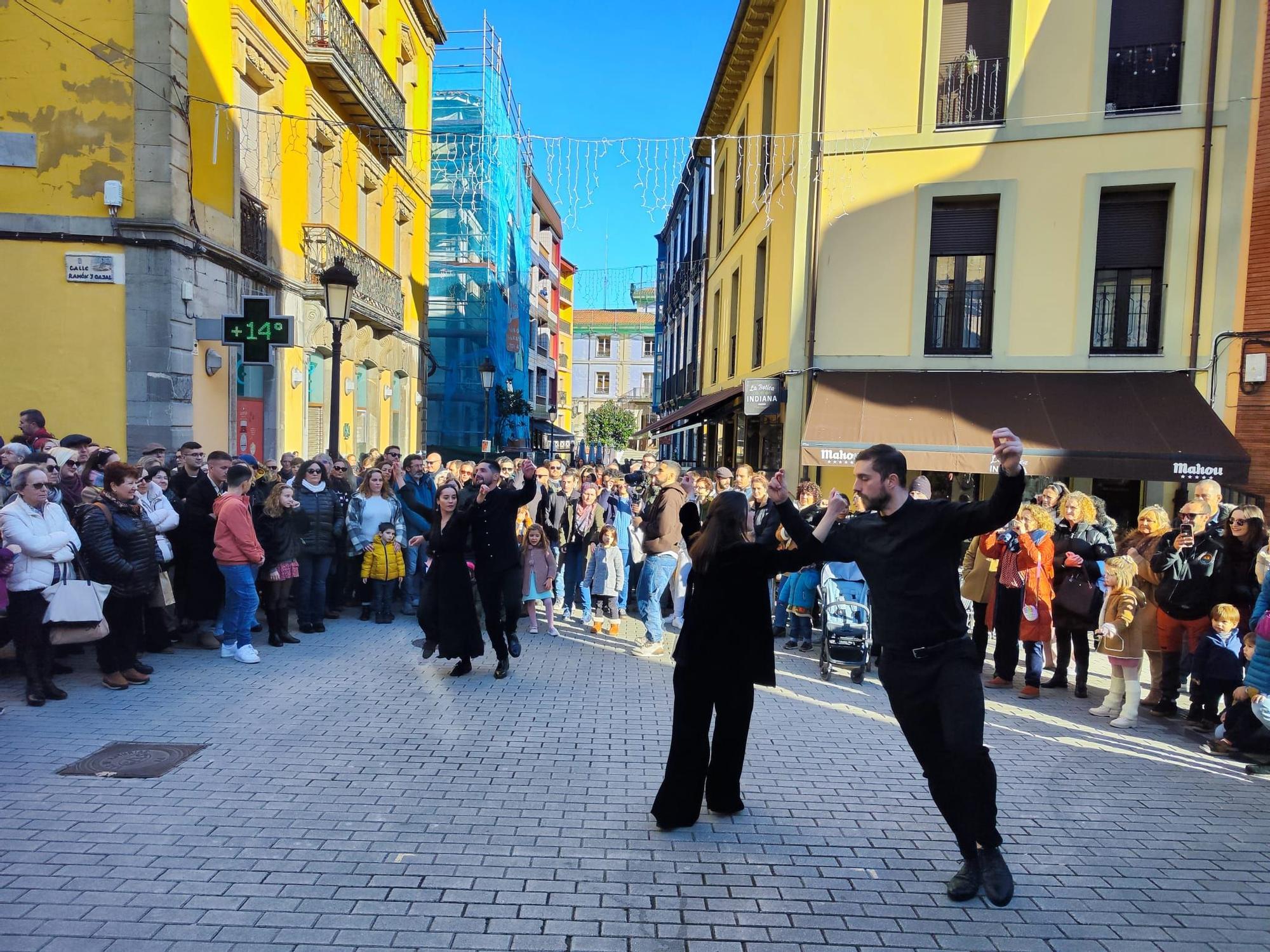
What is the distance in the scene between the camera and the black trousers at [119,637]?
6566 mm

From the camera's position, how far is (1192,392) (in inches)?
465

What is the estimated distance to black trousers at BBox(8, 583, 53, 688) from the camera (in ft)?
19.8

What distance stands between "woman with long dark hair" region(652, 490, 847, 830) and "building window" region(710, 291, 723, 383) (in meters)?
17.5

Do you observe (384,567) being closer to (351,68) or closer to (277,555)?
(277,555)

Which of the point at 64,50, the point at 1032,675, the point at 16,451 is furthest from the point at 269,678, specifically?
the point at 64,50

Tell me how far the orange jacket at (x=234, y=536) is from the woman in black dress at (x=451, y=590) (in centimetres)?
174

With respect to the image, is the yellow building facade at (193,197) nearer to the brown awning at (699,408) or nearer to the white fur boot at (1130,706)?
the brown awning at (699,408)

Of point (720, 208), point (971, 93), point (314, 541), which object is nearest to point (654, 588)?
point (314, 541)

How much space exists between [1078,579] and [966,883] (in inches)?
168

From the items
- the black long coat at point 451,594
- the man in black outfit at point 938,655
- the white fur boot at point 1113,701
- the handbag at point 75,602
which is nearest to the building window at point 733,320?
the black long coat at point 451,594

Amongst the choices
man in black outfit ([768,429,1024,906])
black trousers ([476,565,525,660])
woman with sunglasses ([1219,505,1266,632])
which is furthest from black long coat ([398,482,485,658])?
woman with sunglasses ([1219,505,1266,632])

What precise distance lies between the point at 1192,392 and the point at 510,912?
1249 centimetres

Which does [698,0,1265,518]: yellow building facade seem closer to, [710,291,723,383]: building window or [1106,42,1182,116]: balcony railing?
[1106,42,1182,116]: balcony railing

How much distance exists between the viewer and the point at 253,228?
14.0 metres
